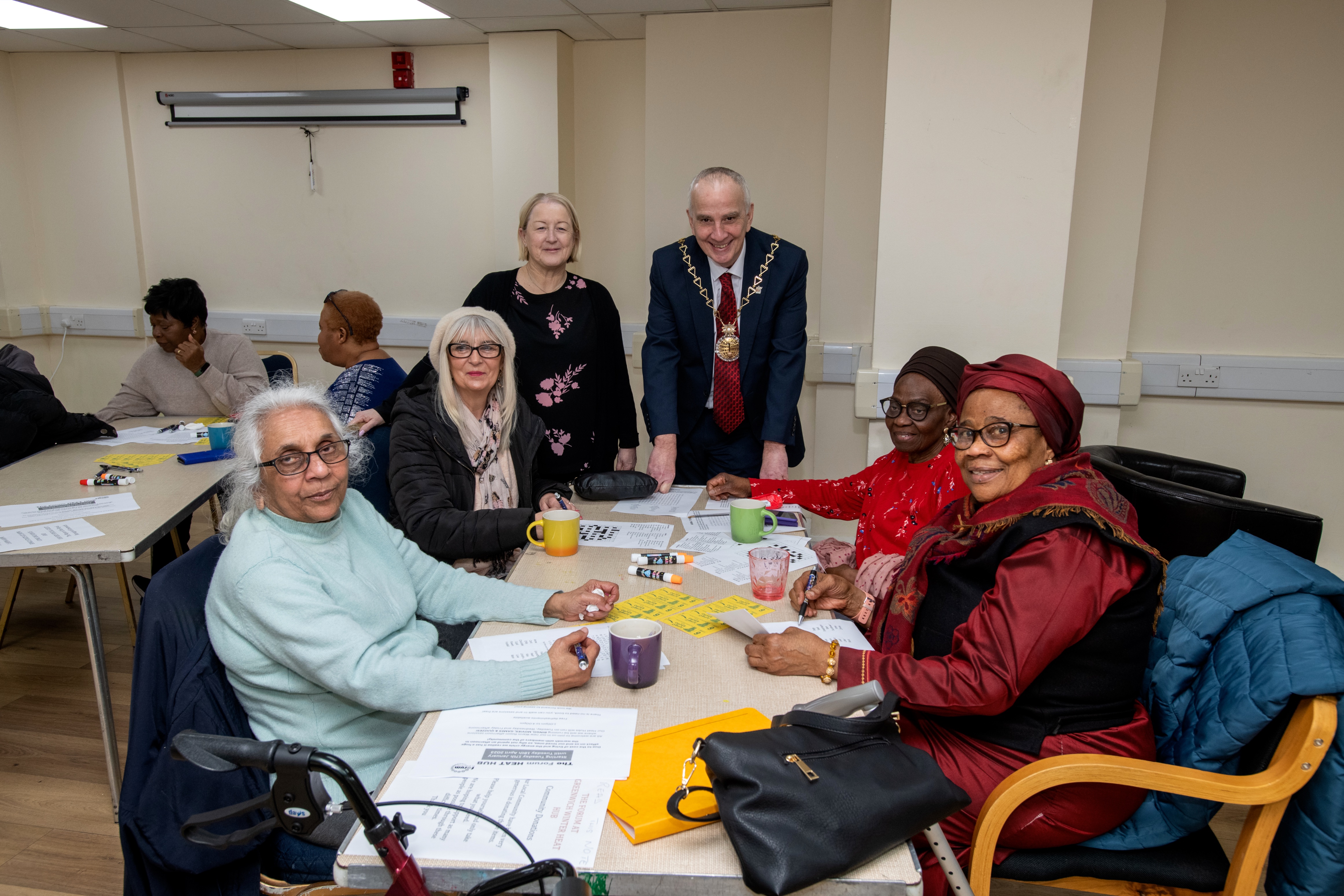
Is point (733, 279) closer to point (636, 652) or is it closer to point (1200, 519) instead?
point (1200, 519)

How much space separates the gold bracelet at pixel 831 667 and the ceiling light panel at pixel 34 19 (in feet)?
16.3

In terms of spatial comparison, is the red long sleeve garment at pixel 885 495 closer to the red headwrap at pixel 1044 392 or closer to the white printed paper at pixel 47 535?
the red headwrap at pixel 1044 392

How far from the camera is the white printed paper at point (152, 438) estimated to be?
3.39 m

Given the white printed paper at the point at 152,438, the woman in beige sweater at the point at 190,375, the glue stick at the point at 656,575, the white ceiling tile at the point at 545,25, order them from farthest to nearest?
the white ceiling tile at the point at 545,25 < the woman in beige sweater at the point at 190,375 < the white printed paper at the point at 152,438 < the glue stick at the point at 656,575

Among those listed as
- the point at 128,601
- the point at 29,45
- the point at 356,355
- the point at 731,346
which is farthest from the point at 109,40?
the point at 731,346

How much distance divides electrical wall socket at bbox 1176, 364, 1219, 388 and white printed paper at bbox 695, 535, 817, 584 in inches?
107

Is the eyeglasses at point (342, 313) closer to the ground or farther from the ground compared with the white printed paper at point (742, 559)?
farther from the ground

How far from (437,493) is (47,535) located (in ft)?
3.49

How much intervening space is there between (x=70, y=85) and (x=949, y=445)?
19.0 ft

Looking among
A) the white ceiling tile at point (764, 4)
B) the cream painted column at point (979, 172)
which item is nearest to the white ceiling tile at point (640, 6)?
the white ceiling tile at point (764, 4)

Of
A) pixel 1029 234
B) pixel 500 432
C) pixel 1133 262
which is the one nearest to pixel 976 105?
pixel 1029 234

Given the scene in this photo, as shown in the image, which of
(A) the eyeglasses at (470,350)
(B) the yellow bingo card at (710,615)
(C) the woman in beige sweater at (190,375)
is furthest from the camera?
(C) the woman in beige sweater at (190,375)

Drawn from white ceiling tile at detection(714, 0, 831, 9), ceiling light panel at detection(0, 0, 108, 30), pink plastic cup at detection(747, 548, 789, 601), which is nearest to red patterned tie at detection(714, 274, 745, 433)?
pink plastic cup at detection(747, 548, 789, 601)

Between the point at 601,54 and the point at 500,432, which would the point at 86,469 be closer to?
the point at 500,432
